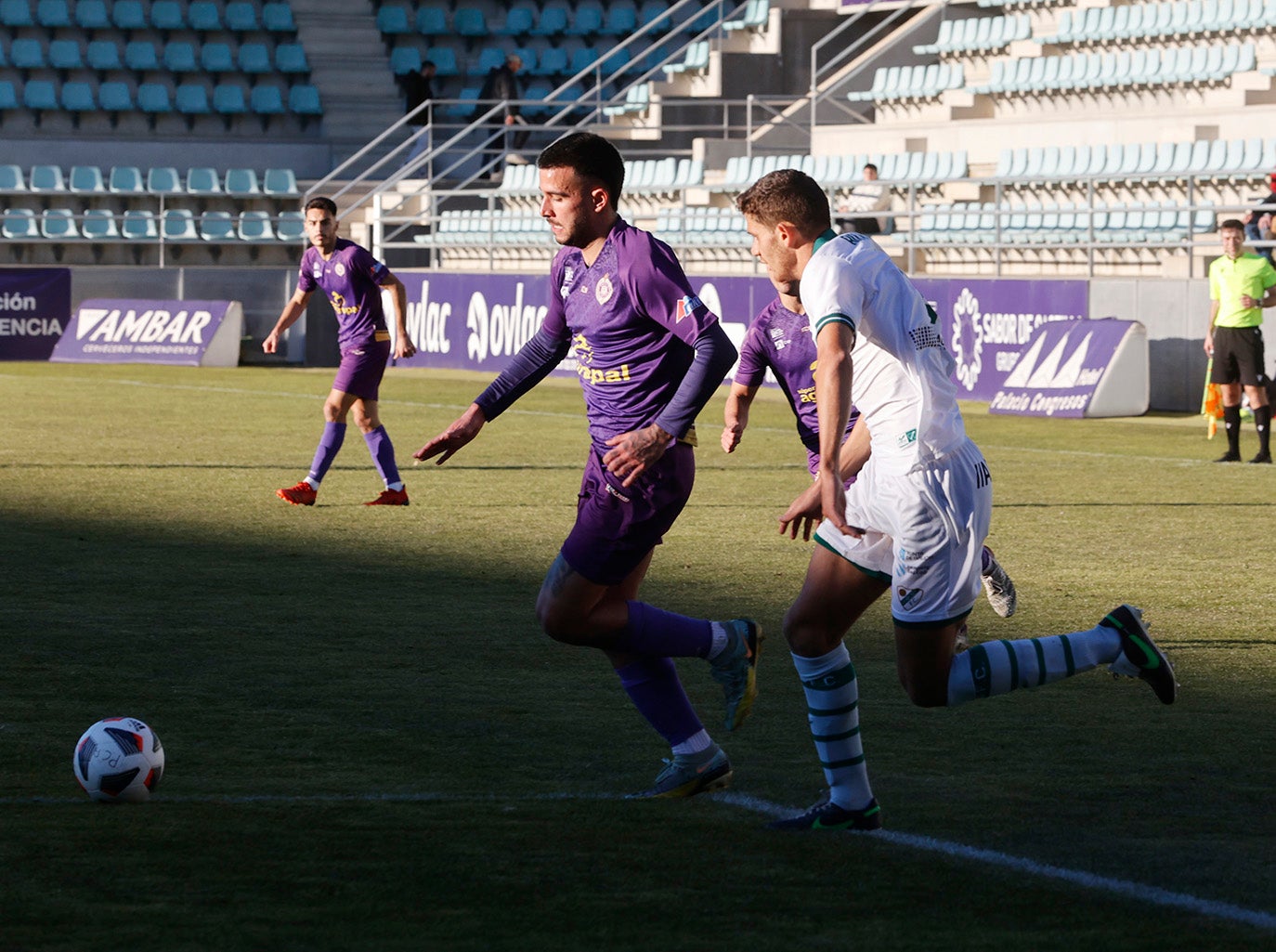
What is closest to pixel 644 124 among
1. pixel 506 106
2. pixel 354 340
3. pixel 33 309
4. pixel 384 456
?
pixel 506 106

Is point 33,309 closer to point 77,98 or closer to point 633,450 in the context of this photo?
point 77,98

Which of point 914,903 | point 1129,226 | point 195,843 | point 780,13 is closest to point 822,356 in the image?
point 914,903

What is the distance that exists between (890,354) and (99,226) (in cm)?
3035

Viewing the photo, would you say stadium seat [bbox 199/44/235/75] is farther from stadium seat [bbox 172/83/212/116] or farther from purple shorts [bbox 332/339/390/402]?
purple shorts [bbox 332/339/390/402]

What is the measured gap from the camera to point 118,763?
5512 millimetres

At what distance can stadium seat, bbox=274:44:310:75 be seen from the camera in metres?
37.7

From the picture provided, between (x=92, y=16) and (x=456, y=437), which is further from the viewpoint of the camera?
(x=92, y=16)

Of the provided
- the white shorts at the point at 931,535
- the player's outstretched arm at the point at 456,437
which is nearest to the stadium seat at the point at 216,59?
the player's outstretched arm at the point at 456,437

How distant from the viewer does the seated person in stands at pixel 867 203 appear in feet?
86.3

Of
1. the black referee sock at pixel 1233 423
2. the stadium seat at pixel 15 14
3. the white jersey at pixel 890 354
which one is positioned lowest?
the black referee sock at pixel 1233 423

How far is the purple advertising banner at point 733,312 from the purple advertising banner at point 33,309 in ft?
17.1

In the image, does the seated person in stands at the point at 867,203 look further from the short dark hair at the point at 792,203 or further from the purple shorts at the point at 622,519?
the short dark hair at the point at 792,203

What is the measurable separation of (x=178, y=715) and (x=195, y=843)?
1.67m

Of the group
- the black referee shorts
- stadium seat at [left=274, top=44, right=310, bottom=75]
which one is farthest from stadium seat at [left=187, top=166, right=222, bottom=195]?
the black referee shorts
